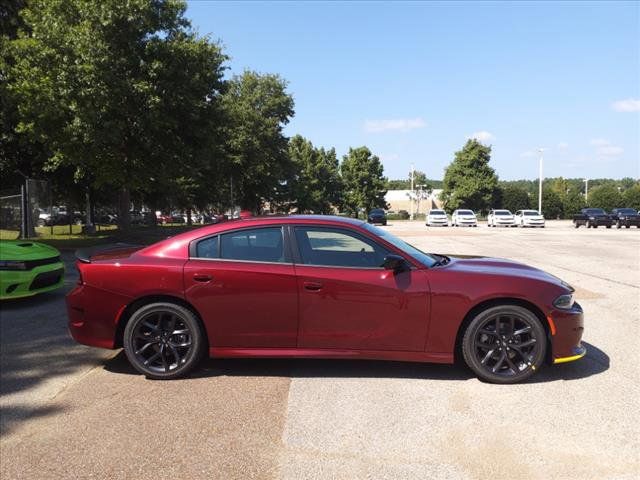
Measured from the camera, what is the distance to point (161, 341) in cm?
473

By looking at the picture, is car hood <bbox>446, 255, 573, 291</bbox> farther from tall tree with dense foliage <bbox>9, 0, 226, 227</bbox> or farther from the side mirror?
tall tree with dense foliage <bbox>9, 0, 226, 227</bbox>

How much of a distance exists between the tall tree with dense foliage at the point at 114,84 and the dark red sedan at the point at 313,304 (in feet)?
44.1

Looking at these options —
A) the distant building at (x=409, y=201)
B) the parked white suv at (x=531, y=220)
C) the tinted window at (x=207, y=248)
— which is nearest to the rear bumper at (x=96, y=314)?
the tinted window at (x=207, y=248)

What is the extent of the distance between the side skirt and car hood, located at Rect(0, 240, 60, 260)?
4715 mm

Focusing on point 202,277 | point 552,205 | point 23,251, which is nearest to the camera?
point 202,277

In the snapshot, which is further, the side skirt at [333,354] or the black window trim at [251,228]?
the black window trim at [251,228]

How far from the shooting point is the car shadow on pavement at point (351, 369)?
4734 mm

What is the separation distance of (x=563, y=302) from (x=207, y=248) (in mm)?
3253

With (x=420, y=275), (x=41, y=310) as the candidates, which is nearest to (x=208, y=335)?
(x=420, y=275)

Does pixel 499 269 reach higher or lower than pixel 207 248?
lower

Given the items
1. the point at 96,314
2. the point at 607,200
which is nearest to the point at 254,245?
the point at 96,314

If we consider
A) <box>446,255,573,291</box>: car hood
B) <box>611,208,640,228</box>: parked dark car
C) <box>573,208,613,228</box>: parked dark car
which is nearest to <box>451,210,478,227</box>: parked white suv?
<box>573,208,613,228</box>: parked dark car

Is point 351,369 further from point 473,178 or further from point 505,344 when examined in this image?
point 473,178

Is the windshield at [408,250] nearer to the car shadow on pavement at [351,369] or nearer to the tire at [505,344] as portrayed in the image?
the tire at [505,344]
